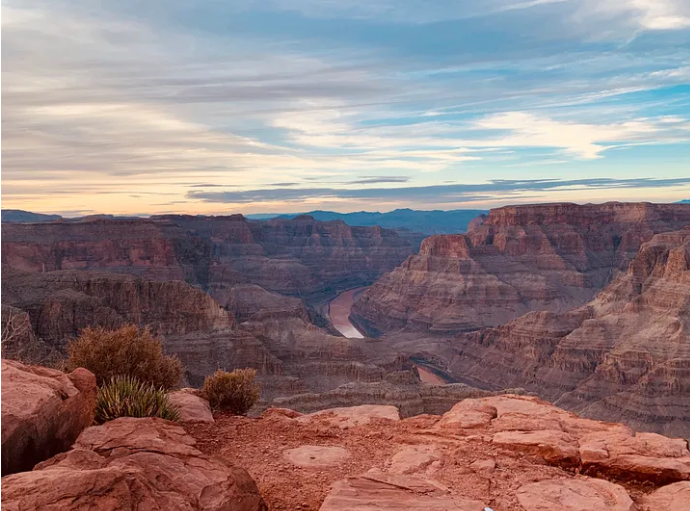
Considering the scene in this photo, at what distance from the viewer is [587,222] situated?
12369 cm

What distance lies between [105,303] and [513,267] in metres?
81.1

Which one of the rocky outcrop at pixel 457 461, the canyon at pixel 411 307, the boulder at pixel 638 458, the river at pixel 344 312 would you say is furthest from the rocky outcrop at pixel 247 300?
the boulder at pixel 638 458

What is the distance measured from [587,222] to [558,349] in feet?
218

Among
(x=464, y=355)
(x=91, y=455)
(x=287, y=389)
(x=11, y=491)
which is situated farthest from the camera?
(x=464, y=355)

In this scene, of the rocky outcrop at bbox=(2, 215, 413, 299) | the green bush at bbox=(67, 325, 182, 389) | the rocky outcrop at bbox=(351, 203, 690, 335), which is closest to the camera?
the green bush at bbox=(67, 325, 182, 389)

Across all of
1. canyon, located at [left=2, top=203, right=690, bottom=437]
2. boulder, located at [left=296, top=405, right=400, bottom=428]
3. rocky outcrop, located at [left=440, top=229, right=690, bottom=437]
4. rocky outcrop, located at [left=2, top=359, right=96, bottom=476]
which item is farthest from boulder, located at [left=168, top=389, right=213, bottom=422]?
rocky outcrop, located at [left=440, top=229, right=690, bottom=437]

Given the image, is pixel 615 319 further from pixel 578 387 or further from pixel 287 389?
pixel 287 389

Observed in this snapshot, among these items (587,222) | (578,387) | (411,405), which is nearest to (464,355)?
(578,387)

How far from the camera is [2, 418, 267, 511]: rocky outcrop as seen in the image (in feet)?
18.1

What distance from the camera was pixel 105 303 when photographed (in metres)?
52.2

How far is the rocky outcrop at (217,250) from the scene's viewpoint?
91.1m

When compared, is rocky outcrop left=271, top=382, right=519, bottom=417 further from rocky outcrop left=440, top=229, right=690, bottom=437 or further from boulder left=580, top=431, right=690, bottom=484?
boulder left=580, top=431, right=690, bottom=484

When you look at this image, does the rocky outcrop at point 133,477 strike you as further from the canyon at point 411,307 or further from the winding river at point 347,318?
the winding river at point 347,318

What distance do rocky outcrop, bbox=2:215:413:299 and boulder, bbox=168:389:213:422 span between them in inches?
3068
